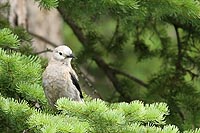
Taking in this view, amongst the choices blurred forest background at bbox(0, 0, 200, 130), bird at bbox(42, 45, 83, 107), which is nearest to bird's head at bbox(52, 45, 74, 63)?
bird at bbox(42, 45, 83, 107)

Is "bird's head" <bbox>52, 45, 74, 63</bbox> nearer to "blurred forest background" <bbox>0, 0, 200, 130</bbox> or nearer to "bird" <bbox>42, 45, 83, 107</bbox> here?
"bird" <bbox>42, 45, 83, 107</bbox>

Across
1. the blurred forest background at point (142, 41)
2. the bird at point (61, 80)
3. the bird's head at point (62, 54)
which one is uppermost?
the blurred forest background at point (142, 41)

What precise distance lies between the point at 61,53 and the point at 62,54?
0.01 m

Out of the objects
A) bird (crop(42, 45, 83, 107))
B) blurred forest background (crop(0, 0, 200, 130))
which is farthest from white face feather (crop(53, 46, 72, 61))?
blurred forest background (crop(0, 0, 200, 130))

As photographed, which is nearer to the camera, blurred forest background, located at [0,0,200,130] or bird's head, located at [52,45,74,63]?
blurred forest background, located at [0,0,200,130]

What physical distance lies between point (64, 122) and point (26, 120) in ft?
1.22

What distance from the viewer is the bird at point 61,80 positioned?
3.97 metres

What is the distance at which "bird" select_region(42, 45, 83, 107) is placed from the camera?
3.97 m

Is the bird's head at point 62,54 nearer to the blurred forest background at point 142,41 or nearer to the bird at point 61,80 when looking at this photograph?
the bird at point 61,80

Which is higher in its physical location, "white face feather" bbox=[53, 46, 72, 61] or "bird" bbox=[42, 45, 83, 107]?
"white face feather" bbox=[53, 46, 72, 61]

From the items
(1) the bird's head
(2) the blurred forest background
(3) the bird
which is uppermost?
(2) the blurred forest background

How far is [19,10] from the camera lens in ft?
19.2

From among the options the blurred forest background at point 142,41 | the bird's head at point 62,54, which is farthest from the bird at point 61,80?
the blurred forest background at point 142,41

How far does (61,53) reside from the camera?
4188 millimetres
